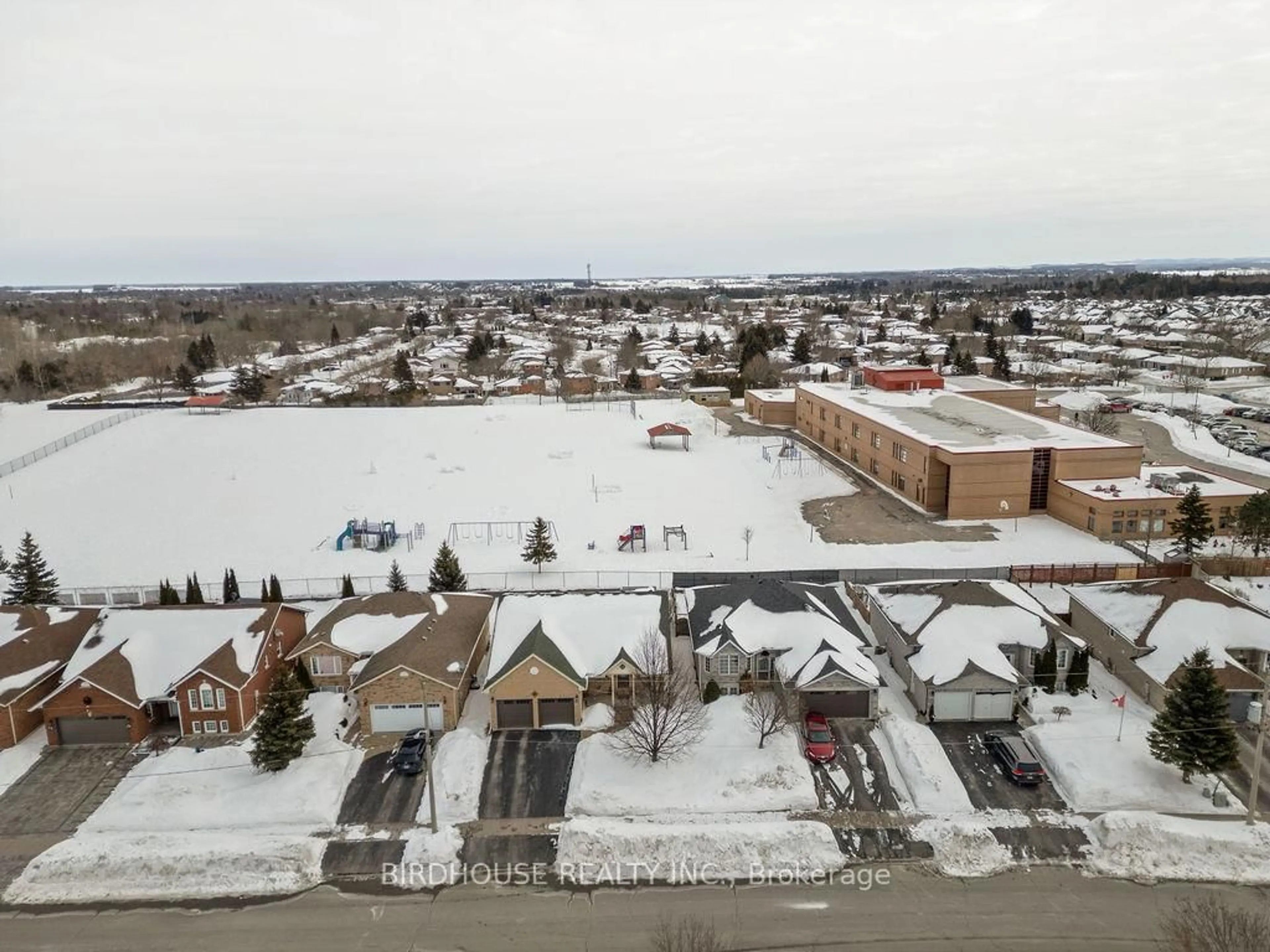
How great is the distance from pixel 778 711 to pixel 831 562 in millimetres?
15206

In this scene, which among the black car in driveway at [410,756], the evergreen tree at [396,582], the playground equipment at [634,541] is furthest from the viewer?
the playground equipment at [634,541]

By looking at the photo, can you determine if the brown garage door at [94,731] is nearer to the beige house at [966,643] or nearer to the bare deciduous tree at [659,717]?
the bare deciduous tree at [659,717]

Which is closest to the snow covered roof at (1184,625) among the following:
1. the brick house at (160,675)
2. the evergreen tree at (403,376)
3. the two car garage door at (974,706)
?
the two car garage door at (974,706)

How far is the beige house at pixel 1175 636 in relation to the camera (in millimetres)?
24594

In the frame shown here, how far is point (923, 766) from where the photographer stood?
22.3 meters

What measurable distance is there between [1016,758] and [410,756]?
17201 millimetres

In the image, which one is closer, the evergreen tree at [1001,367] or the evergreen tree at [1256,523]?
the evergreen tree at [1256,523]

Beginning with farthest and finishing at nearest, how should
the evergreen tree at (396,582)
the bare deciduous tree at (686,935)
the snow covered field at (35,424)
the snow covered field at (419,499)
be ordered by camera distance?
the snow covered field at (35,424) → the snow covered field at (419,499) → the evergreen tree at (396,582) → the bare deciduous tree at (686,935)

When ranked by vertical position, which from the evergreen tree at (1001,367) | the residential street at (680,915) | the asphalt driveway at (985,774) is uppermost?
the evergreen tree at (1001,367)

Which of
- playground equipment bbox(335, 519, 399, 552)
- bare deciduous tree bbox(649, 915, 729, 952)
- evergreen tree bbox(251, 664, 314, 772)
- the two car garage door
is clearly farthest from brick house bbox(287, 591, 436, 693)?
the two car garage door

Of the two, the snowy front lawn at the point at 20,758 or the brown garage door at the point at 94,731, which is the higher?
the brown garage door at the point at 94,731

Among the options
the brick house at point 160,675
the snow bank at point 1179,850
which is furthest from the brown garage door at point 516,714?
the snow bank at point 1179,850

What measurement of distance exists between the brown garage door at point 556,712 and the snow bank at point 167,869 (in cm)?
726

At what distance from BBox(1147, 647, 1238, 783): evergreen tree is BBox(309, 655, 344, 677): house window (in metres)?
25.0
